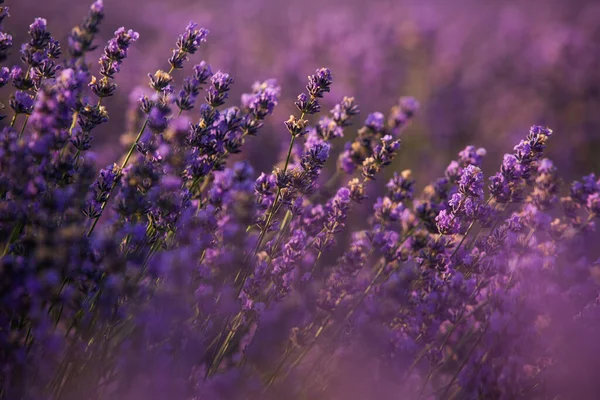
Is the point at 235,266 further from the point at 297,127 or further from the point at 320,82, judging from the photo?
the point at 320,82

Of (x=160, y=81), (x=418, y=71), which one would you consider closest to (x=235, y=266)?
(x=160, y=81)

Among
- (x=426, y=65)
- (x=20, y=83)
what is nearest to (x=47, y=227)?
(x=20, y=83)

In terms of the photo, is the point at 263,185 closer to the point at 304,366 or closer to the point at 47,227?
the point at 47,227

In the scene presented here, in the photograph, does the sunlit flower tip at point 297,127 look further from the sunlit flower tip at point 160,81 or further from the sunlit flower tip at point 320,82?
the sunlit flower tip at point 160,81

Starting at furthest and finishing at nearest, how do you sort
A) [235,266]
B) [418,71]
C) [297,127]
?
[418,71] → [297,127] → [235,266]

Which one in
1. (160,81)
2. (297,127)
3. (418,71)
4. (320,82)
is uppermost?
(418,71)

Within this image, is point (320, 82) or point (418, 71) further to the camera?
point (418, 71)

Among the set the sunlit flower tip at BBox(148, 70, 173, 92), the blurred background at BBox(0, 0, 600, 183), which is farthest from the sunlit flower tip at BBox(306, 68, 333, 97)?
the blurred background at BBox(0, 0, 600, 183)
